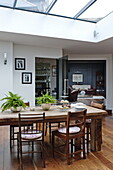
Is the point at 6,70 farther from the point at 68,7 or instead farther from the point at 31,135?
the point at 31,135

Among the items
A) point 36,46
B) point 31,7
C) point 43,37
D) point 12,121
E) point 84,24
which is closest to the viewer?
point 12,121

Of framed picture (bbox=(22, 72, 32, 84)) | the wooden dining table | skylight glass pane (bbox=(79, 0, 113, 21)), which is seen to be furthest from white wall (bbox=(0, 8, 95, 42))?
the wooden dining table

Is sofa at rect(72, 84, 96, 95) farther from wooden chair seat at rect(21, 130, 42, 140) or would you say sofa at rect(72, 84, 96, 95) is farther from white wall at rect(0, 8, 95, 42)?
wooden chair seat at rect(21, 130, 42, 140)

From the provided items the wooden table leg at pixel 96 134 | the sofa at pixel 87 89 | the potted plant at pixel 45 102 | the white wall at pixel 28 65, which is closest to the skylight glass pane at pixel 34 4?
the white wall at pixel 28 65

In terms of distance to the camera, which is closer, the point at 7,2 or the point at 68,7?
the point at 7,2

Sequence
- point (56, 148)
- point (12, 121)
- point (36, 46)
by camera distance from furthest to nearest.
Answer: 1. point (36, 46)
2. point (56, 148)
3. point (12, 121)

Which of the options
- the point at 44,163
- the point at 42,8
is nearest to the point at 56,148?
the point at 44,163

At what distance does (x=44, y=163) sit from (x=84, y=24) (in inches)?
169

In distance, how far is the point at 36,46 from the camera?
19.8 feet

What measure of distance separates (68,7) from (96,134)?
3394 millimetres

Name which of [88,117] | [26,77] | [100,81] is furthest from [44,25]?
[100,81]

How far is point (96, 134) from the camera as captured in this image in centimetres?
303

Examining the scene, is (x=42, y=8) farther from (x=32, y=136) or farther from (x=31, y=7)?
(x=32, y=136)

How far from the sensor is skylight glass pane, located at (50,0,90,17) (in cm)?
425
